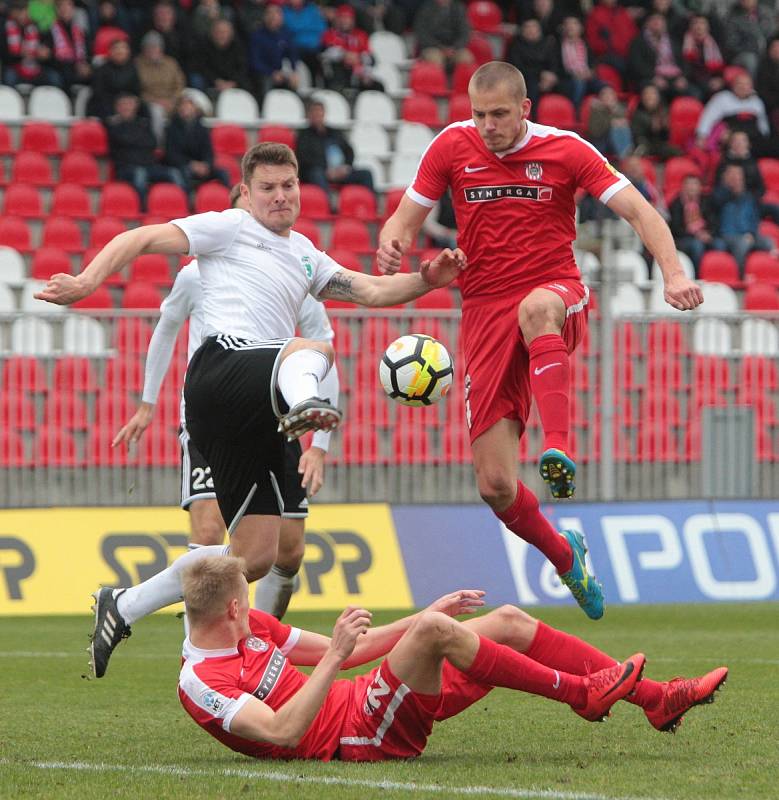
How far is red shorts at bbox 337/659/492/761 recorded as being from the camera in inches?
241

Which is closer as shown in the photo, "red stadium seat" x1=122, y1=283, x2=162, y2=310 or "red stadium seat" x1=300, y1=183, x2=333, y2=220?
"red stadium seat" x1=122, y1=283, x2=162, y2=310

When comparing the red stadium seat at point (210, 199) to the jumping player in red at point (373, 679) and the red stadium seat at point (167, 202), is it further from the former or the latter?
the jumping player in red at point (373, 679)

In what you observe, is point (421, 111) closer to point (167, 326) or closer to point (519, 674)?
point (167, 326)

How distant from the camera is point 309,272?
8.09m

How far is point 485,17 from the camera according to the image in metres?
22.2

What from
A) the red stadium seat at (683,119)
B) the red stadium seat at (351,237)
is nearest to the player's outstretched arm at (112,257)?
the red stadium seat at (351,237)

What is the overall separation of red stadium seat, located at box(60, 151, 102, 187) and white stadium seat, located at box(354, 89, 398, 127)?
3.51 meters

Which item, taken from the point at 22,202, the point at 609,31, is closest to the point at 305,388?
the point at 22,202

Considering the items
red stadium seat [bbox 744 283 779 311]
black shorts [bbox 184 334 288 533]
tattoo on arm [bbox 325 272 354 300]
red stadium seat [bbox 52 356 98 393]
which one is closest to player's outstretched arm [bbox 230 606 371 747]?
black shorts [bbox 184 334 288 533]

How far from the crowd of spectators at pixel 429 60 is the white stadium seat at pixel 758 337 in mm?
4313

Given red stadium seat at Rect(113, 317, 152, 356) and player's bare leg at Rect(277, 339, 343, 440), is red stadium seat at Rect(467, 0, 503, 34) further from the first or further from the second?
player's bare leg at Rect(277, 339, 343, 440)

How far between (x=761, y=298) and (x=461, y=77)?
18.5ft

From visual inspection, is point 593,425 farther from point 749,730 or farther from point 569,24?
point 569,24

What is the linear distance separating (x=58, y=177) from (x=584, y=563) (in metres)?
Result: 11.6
